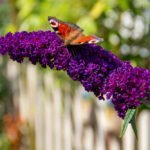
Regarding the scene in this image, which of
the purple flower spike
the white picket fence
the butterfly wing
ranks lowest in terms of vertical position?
the purple flower spike

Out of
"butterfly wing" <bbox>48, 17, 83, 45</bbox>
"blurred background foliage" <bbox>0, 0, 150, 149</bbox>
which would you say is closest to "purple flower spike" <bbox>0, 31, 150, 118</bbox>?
"butterfly wing" <bbox>48, 17, 83, 45</bbox>

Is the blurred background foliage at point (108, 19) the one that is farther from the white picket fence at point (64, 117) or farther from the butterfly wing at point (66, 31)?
the butterfly wing at point (66, 31)

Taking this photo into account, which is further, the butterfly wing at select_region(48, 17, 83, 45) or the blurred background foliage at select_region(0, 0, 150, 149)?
the blurred background foliage at select_region(0, 0, 150, 149)

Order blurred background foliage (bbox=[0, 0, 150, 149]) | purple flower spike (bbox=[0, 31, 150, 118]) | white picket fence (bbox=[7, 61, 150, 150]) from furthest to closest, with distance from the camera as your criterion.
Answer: white picket fence (bbox=[7, 61, 150, 150]) → blurred background foliage (bbox=[0, 0, 150, 149]) → purple flower spike (bbox=[0, 31, 150, 118])

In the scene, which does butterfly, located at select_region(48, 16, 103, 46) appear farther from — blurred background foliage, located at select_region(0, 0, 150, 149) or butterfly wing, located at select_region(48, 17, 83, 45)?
blurred background foliage, located at select_region(0, 0, 150, 149)

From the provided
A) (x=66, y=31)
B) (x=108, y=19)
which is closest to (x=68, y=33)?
(x=66, y=31)

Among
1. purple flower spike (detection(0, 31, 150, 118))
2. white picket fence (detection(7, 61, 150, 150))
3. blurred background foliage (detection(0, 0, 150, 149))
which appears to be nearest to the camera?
purple flower spike (detection(0, 31, 150, 118))

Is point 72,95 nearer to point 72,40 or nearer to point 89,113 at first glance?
point 89,113
